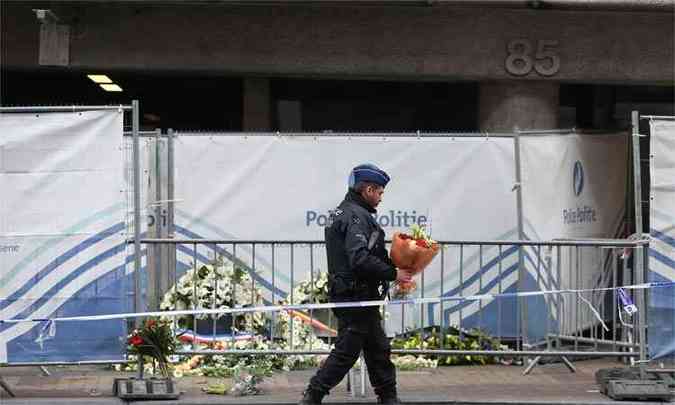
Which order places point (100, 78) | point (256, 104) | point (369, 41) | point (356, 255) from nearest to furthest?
point (356, 255) < point (369, 41) < point (256, 104) < point (100, 78)

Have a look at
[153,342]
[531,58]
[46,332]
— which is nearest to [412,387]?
[153,342]

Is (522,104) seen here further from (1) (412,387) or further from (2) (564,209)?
(1) (412,387)

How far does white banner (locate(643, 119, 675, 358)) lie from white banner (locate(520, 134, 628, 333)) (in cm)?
182

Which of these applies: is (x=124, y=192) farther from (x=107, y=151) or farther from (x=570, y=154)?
(x=570, y=154)

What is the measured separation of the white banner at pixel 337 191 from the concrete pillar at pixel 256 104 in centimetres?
354

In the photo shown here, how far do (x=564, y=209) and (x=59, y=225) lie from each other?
5.37 m

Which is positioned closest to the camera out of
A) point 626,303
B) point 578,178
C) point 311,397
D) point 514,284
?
point 311,397

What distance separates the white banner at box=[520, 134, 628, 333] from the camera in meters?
11.8

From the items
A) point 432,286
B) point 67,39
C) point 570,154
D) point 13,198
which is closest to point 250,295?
point 432,286

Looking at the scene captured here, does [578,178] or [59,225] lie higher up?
[578,178]

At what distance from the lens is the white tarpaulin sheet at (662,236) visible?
9516 mm

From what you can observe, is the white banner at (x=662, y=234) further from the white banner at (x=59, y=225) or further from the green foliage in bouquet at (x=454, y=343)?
the white banner at (x=59, y=225)

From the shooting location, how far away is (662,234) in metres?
9.58

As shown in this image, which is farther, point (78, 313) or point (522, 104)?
point (522, 104)
